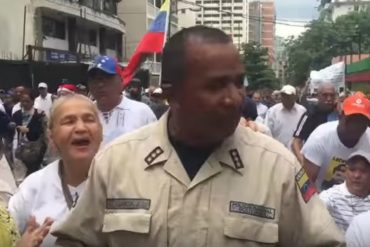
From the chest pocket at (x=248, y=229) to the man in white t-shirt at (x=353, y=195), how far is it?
8.65ft

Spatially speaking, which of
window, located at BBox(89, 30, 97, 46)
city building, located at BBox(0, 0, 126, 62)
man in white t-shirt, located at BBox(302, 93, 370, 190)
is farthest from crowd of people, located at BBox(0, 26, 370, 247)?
window, located at BBox(89, 30, 97, 46)

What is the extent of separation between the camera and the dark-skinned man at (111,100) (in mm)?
5758

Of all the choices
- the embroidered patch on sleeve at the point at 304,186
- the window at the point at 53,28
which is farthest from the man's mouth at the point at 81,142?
the window at the point at 53,28

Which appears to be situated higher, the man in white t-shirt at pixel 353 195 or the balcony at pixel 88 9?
the balcony at pixel 88 9

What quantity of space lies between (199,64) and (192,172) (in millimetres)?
336

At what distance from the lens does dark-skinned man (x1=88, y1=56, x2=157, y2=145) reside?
18.9ft

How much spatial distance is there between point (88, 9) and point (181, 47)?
42.7 metres

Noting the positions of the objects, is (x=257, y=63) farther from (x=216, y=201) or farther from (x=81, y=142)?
(x=216, y=201)

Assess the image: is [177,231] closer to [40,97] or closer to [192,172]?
[192,172]

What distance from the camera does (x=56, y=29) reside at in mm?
41188


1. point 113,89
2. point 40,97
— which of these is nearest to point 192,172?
point 113,89

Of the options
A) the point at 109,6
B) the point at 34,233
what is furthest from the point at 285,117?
the point at 109,6

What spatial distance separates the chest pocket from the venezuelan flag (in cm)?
594

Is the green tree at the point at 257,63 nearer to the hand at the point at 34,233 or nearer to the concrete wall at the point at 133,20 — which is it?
the concrete wall at the point at 133,20
